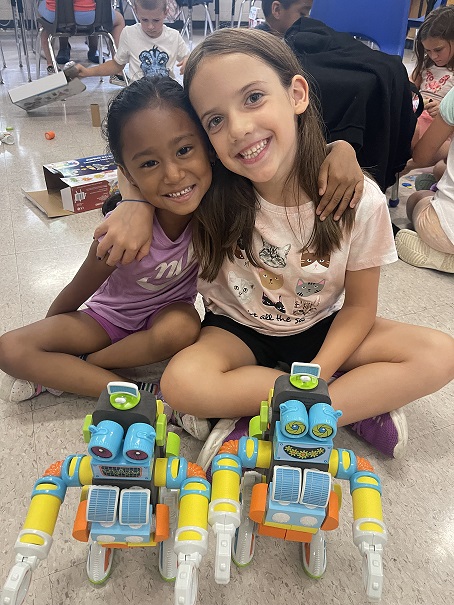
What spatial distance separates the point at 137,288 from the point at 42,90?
2072 mm

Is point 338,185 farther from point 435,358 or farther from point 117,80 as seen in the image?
point 117,80

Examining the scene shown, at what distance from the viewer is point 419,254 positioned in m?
1.45

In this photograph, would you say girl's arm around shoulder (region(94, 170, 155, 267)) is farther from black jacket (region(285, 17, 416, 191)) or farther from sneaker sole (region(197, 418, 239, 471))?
black jacket (region(285, 17, 416, 191))

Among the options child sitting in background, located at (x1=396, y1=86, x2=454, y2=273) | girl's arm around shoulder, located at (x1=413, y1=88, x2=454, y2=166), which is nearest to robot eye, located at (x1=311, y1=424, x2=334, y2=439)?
child sitting in background, located at (x1=396, y1=86, x2=454, y2=273)

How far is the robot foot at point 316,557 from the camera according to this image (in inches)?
26.5

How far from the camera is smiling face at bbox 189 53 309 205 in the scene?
28.5 inches

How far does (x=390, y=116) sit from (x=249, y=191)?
0.69 meters

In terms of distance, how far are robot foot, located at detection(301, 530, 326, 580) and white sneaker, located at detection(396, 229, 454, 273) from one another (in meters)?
0.97

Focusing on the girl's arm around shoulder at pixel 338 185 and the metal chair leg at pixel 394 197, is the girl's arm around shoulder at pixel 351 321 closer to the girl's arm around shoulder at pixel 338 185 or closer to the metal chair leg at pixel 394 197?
the girl's arm around shoulder at pixel 338 185

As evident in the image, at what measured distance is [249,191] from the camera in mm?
846

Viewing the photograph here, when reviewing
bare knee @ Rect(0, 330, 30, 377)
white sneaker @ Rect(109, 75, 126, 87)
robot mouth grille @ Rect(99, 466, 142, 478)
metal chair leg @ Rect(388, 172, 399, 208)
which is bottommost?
white sneaker @ Rect(109, 75, 126, 87)

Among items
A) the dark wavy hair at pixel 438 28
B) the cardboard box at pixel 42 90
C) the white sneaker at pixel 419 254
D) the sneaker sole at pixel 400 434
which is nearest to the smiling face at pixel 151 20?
the cardboard box at pixel 42 90

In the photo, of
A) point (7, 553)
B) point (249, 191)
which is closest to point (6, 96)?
point (249, 191)

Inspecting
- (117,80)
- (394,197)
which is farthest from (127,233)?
(117,80)
